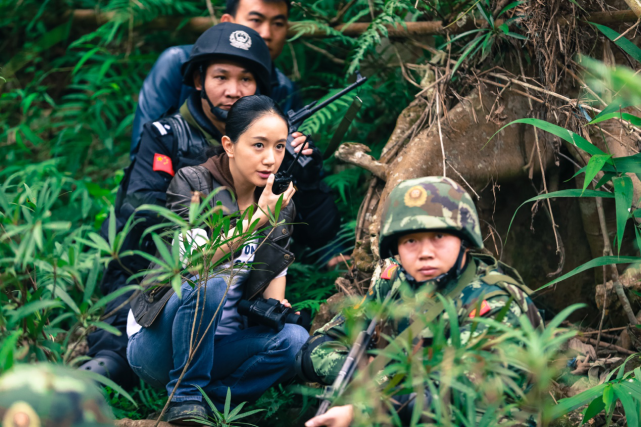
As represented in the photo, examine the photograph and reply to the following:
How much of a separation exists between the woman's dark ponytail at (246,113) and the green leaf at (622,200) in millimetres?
1500

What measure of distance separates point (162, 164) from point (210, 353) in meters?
1.18

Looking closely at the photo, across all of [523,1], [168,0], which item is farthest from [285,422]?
[168,0]

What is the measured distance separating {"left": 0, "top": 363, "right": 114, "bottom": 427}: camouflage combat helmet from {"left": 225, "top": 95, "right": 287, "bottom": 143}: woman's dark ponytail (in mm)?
1679

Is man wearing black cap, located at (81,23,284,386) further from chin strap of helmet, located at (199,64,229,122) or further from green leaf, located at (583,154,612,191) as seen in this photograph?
green leaf, located at (583,154,612,191)

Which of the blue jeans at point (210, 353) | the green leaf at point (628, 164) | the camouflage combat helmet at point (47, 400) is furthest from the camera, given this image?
the blue jeans at point (210, 353)

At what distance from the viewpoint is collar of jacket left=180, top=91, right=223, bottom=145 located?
3.64 m

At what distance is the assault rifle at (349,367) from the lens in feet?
6.86

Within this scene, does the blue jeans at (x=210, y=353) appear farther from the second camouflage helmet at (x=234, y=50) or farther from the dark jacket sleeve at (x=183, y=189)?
the second camouflage helmet at (x=234, y=50)

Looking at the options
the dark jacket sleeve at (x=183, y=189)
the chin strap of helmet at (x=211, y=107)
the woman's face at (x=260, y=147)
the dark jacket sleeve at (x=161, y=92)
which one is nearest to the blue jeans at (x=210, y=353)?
the dark jacket sleeve at (x=183, y=189)

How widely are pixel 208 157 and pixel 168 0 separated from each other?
2.02 metres

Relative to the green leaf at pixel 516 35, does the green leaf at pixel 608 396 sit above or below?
below

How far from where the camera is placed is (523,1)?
10.7 feet

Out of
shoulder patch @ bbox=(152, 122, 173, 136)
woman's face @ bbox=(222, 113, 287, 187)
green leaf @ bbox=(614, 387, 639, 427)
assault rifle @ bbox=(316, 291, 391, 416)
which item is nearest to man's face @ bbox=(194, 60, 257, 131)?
shoulder patch @ bbox=(152, 122, 173, 136)

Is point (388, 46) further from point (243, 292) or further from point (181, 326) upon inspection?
point (181, 326)
